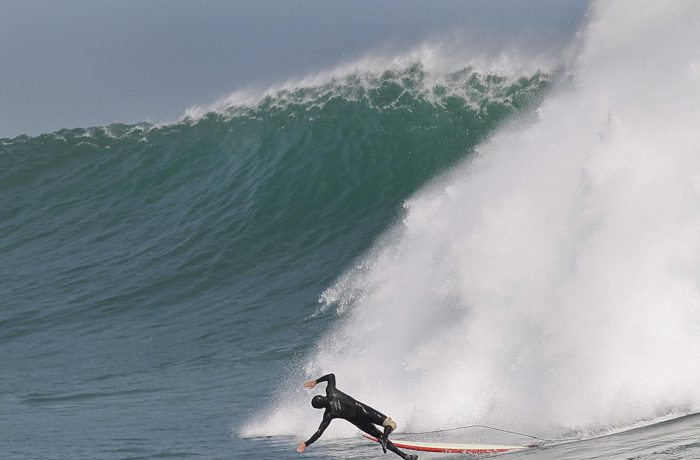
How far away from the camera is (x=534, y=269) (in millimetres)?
10438

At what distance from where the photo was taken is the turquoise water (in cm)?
1324

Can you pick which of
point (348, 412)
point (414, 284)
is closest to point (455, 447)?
point (348, 412)

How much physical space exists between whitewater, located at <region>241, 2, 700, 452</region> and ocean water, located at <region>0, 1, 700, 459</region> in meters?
0.03

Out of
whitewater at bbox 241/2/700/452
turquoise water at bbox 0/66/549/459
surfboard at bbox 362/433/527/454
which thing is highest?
turquoise water at bbox 0/66/549/459

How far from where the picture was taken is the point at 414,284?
43.4 feet

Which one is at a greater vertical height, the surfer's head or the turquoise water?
the turquoise water

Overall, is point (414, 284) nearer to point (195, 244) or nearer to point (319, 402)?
point (319, 402)

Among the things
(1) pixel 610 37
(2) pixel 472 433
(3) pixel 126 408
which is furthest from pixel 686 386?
(1) pixel 610 37

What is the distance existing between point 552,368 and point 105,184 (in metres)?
22.2

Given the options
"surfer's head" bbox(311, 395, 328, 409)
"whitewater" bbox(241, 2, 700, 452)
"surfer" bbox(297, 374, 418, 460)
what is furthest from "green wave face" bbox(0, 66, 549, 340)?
"surfer's head" bbox(311, 395, 328, 409)

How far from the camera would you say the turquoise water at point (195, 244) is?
13.2 metres

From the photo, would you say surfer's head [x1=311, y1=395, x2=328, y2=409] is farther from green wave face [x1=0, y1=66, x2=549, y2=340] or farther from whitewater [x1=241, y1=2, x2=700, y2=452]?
green wave face [x1=0, y1=66, x2=549, y2=340]

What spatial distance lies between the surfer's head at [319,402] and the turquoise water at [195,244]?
104cm

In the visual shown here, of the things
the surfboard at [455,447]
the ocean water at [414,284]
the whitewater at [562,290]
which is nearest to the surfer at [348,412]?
the surfboard at [455,447]
